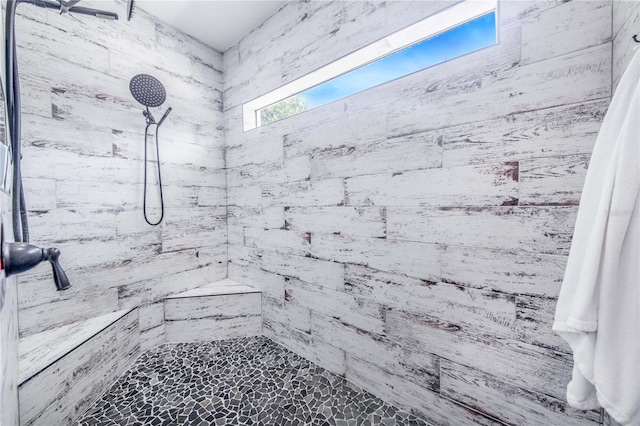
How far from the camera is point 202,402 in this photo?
141 cm

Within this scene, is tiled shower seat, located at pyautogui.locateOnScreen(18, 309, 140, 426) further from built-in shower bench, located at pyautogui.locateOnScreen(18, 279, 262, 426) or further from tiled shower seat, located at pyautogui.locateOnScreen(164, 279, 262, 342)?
tiled shower seat, located at pyautogui.locateOnScreen(164, 279, 262, 342)

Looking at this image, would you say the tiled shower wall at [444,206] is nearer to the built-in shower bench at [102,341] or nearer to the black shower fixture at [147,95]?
the built-in shower bench at [102,341]

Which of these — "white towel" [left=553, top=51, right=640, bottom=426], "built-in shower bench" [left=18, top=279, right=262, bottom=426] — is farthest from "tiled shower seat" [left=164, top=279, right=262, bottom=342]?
"white towel" [left=553, top=51, right=640, bottom=426]

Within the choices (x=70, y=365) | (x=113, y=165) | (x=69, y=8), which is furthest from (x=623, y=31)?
(x=70, y=365)

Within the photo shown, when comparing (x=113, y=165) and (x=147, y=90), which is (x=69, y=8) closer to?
(x=147, y=90)

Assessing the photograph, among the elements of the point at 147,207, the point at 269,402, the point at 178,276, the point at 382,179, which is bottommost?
the point at 269,402

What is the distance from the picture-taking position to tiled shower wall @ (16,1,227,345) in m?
1.49

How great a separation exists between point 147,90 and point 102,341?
1.66m

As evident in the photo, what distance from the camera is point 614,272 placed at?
654mm

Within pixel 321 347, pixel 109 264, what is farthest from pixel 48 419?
pixel 321 347

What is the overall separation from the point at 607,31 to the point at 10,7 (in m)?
2.31

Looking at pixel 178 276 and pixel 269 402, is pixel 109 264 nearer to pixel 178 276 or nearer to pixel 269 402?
pixel 178 276

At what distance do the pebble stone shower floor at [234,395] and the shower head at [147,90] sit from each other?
182 cm

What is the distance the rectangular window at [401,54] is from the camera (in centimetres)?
118
